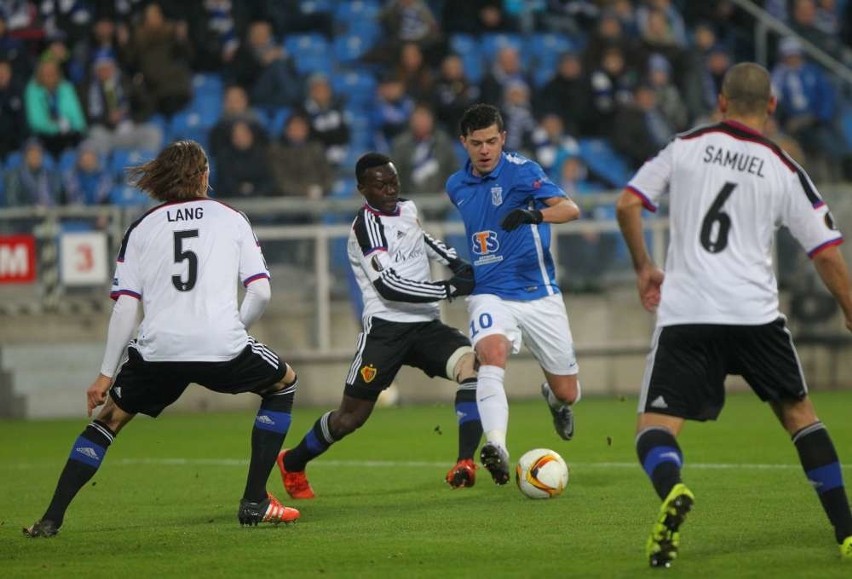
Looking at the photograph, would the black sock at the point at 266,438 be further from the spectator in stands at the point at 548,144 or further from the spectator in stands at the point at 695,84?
the spectator in stands at the point at 695,84

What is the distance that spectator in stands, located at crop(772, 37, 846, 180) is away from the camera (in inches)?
769

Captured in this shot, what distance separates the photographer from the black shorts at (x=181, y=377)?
7883 mm

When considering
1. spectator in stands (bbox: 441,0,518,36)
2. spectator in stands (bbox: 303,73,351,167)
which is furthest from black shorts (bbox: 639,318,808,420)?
spectator in stands (bbox: 441,0,518,36)

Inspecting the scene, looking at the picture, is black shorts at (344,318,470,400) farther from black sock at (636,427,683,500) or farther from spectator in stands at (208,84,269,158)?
spectator in stands at (208,84,269,158)

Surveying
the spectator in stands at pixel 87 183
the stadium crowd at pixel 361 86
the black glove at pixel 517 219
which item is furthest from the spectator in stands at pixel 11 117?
the black glove at pixel 517 219

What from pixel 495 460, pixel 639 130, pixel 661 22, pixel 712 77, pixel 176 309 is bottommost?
pixel 495 460

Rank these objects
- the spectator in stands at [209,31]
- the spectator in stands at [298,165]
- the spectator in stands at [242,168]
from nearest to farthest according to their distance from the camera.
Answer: the spectator in stands at [242,168], the spectator in stands at [298,165], the spectator in stands at [209,31]

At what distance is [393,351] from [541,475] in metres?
1.26

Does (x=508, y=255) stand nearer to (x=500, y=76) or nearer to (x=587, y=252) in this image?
(x=587, y=252)

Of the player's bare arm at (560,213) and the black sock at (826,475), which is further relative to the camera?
the player's bare arm at (560,213)

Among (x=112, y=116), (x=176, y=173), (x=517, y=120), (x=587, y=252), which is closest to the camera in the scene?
(x=176, y=173)

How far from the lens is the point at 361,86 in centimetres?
2125

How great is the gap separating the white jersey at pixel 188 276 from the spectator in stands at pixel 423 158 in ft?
32.7

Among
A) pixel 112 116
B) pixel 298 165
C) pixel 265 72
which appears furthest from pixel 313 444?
pixel 265 72
